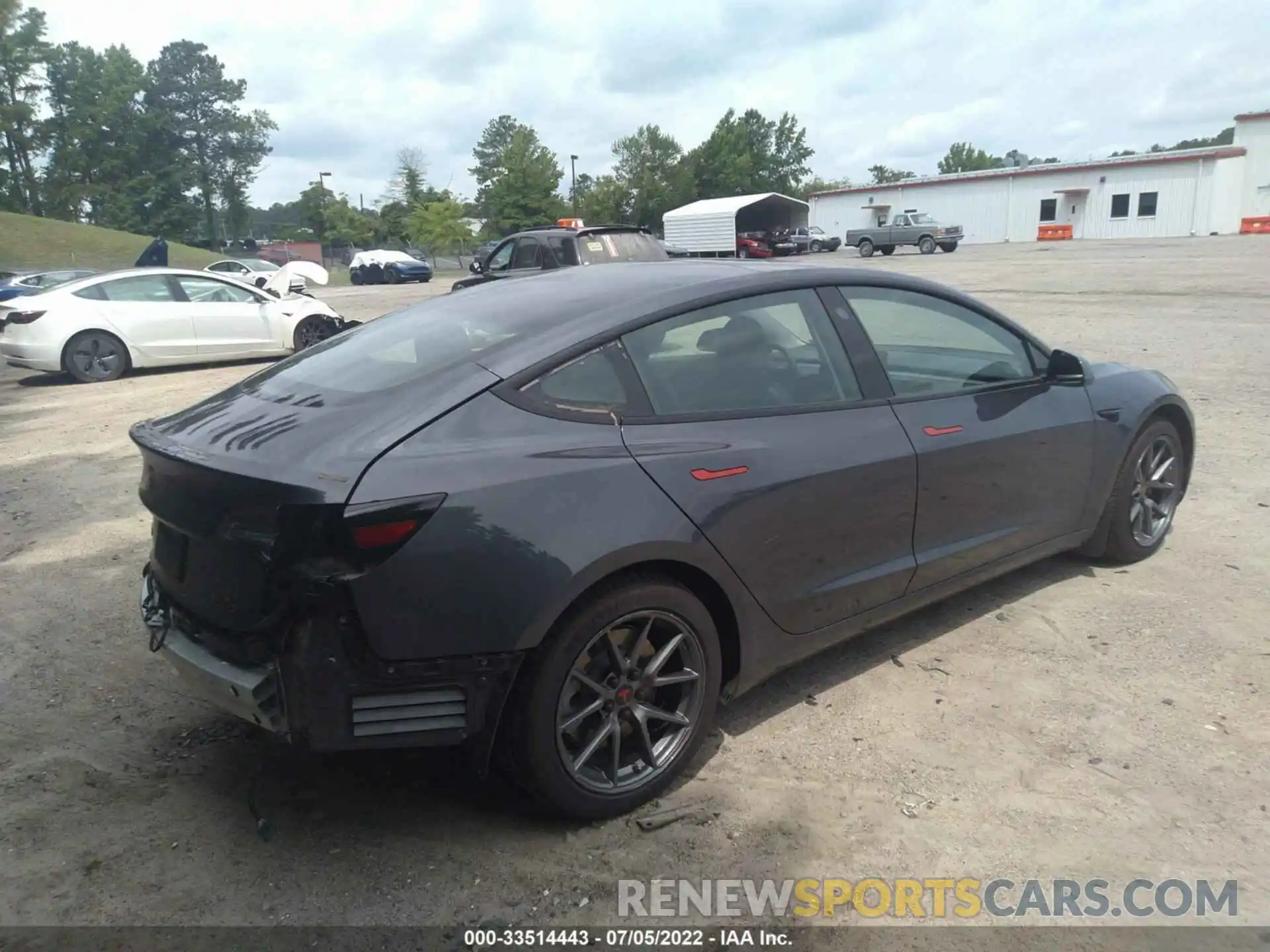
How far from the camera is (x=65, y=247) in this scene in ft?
153

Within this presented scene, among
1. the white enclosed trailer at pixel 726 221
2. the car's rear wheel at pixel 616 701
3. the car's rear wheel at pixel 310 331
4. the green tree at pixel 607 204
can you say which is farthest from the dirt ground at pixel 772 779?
the green tree at pixel 607 204

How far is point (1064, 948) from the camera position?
231 cm

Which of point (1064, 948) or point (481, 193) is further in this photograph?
point (481, 193)

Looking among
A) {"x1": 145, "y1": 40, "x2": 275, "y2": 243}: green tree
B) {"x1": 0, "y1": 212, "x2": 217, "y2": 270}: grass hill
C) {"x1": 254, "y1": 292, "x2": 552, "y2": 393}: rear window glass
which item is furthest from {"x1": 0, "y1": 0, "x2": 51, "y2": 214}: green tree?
{"x1": 254, "y1": 292, "x2": 552, "y2": 393}: rear window glass

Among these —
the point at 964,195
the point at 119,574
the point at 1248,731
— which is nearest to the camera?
the point at 1248,731

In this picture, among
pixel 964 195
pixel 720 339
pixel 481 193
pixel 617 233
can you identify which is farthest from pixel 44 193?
pixel 720 339

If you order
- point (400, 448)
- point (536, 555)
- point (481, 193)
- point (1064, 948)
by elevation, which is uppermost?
point (481, 193)

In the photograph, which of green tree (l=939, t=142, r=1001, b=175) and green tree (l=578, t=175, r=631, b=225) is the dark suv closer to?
green tree (l=578, t=175, r=631, b=225)

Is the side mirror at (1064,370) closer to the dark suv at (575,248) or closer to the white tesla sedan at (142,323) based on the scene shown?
the white tesla sedan at (142,323)

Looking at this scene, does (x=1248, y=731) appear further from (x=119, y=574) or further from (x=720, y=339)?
(x=119, y=574)

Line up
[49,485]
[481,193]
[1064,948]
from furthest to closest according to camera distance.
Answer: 1. [481,193]
2. [49,485]
3. [1064,948]

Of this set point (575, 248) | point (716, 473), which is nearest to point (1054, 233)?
point (575, 248)

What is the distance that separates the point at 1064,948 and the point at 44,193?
303 feet

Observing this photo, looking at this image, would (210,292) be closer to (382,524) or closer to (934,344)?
(934,344)
